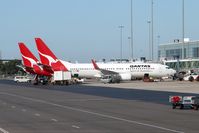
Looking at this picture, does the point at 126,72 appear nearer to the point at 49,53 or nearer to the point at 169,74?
the point at 169,74

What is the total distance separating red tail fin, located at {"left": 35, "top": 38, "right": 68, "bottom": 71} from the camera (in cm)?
8925

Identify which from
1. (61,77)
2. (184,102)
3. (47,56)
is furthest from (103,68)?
(184,102)

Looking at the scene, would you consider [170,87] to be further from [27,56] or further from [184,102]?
[27,56]

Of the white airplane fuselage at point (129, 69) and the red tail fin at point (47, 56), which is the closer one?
the red tail fin at point (47, 56)

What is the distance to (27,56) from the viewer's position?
92812 millimetres

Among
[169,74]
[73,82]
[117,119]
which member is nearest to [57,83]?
[73,82]

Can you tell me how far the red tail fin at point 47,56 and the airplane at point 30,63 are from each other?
1.34 meters

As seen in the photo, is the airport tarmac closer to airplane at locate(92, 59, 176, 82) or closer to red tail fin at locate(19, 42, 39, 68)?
airplane at locate(92, 59, 176, 82)

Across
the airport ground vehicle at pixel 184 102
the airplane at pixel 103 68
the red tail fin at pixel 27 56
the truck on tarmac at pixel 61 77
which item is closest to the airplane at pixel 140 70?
the airplane at pixel 103 68

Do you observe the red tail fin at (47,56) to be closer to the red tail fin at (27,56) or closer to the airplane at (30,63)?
the airplane at (30,63)

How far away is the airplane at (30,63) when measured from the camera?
89.0 meters

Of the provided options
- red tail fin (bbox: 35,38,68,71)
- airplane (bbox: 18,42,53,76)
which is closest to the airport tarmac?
red tail fin (bbox: 35,38,68,71)

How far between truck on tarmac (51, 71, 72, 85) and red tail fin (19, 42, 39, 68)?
9396 millimetres

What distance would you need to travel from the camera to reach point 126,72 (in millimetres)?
92000
